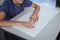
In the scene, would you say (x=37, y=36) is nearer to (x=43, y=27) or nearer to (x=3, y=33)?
(x=43, y=27)

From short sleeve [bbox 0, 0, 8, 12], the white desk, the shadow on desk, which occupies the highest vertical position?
short sleeve [bbox 0, 0, 8, 12]

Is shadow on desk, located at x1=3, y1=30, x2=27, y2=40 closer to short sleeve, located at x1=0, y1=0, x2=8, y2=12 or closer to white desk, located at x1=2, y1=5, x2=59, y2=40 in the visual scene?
white desk, located at x1=2, y1=5, x2=59, y2=40

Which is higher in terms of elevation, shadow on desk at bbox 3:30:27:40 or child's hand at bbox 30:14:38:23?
child's hand at bbox 30:14:38:23

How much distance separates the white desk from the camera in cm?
80

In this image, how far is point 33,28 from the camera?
85 cm

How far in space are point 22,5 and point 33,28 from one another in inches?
14.8

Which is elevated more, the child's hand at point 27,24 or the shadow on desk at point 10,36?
the child's hand at point 27,24

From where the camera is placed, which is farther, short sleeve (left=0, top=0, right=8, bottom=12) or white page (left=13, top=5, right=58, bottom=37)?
short sleeve (left=0, top=0, right=8, bottom=12)

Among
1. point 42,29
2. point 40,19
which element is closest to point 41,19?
point 40,19

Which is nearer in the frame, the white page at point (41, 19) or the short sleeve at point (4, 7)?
the white page at point (41, 19)

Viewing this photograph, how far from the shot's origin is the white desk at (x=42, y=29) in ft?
2.62

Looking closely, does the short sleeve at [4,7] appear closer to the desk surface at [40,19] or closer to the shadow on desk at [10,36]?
the desk surface at [40,19]

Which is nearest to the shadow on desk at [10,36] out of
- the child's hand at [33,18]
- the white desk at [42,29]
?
the white desk at [42,29]

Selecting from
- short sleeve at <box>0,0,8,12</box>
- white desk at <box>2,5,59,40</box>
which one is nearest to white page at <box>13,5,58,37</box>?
white desk at <box>2,5,59,40</box>
